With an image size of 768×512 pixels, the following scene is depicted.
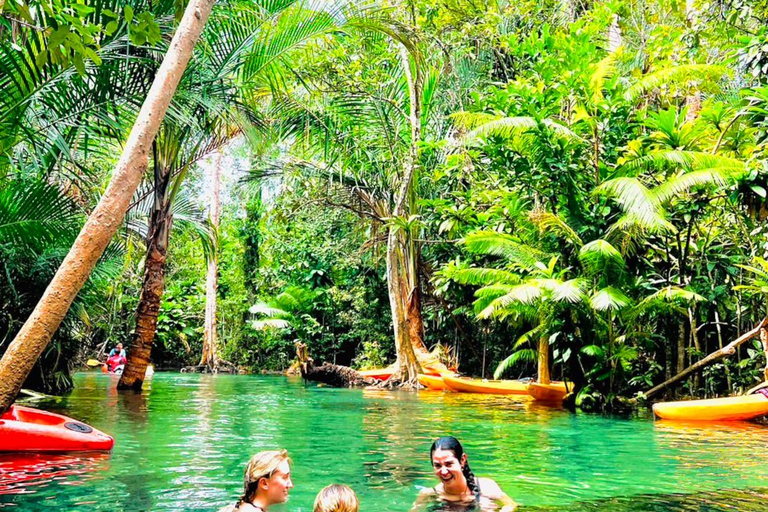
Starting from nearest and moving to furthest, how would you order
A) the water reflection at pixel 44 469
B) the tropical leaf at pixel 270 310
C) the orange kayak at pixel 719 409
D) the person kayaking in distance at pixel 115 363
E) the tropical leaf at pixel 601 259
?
the water reflection at pixel 44 469
the orange kayak at pixel 719 409
the tropical leaf at pixel 601 259
the person kayaking in distance at pixel 115 363
the tropical leaf at pixel 270 310

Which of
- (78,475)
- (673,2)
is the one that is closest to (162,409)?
(78,475)

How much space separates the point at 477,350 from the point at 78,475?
50.0 feet

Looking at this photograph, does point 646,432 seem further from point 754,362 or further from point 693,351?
point 754,362

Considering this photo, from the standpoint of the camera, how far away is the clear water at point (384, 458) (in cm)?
544

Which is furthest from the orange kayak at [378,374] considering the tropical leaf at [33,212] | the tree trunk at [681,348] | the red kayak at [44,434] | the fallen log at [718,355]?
the red kayak at [44,434]

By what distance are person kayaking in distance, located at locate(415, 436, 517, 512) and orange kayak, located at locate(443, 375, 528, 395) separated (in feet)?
34.8

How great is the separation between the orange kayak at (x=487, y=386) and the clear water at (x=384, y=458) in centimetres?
272

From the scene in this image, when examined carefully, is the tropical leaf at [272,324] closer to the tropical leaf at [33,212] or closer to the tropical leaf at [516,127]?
the tropical leaf at [516,127]

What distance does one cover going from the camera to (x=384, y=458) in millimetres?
7352

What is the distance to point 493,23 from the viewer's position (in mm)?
15766

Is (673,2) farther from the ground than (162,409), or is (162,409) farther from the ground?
(673,2)

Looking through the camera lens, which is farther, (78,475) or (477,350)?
(477,350)

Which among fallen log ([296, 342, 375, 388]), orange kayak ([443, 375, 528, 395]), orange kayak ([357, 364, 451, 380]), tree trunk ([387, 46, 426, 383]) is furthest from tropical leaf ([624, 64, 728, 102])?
fallen log ([296, 342, 375, 388])

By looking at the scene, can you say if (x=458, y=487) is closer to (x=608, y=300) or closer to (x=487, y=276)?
(x=608, y=300)
